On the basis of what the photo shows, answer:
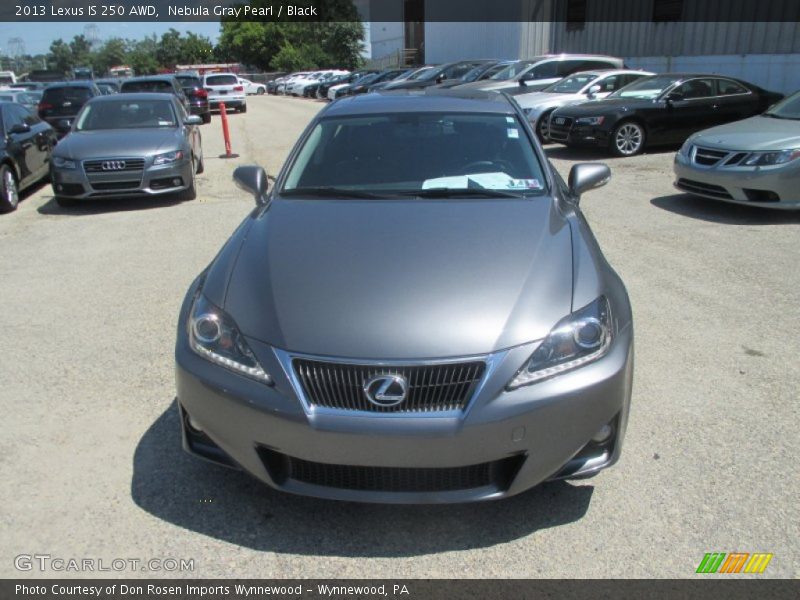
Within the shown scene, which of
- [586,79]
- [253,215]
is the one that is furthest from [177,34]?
[253,215]

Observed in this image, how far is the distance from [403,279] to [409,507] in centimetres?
100

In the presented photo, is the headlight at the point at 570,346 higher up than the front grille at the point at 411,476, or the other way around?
the headlight at the point at 570,346

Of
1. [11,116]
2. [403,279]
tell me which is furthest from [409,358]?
[11,116]

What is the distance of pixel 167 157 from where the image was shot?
30.7 ft

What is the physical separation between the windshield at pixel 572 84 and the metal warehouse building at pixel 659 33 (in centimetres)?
688

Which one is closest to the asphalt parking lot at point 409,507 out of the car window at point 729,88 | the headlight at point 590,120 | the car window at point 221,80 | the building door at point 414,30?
the headlight at point 590,120

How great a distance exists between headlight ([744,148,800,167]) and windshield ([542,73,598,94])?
7.25m

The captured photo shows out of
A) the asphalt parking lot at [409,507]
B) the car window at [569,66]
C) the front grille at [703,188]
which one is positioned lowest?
the asphalt parking lot at [409,507]

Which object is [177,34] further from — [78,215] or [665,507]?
[665,507]

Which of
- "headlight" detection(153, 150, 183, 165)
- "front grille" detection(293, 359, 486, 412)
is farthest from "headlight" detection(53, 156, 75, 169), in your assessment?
"front grille" detection(293, 359, 486, 412)

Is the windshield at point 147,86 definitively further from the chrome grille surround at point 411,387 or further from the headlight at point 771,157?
the chrome grille surround at point 411,387

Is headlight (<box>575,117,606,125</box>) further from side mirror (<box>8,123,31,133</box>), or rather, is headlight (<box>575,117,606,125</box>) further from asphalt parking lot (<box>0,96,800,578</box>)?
side mirror (<box>8,123,31,133</box>)

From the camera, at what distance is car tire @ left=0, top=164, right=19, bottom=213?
30.7ft

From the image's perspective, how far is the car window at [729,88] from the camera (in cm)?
1302
